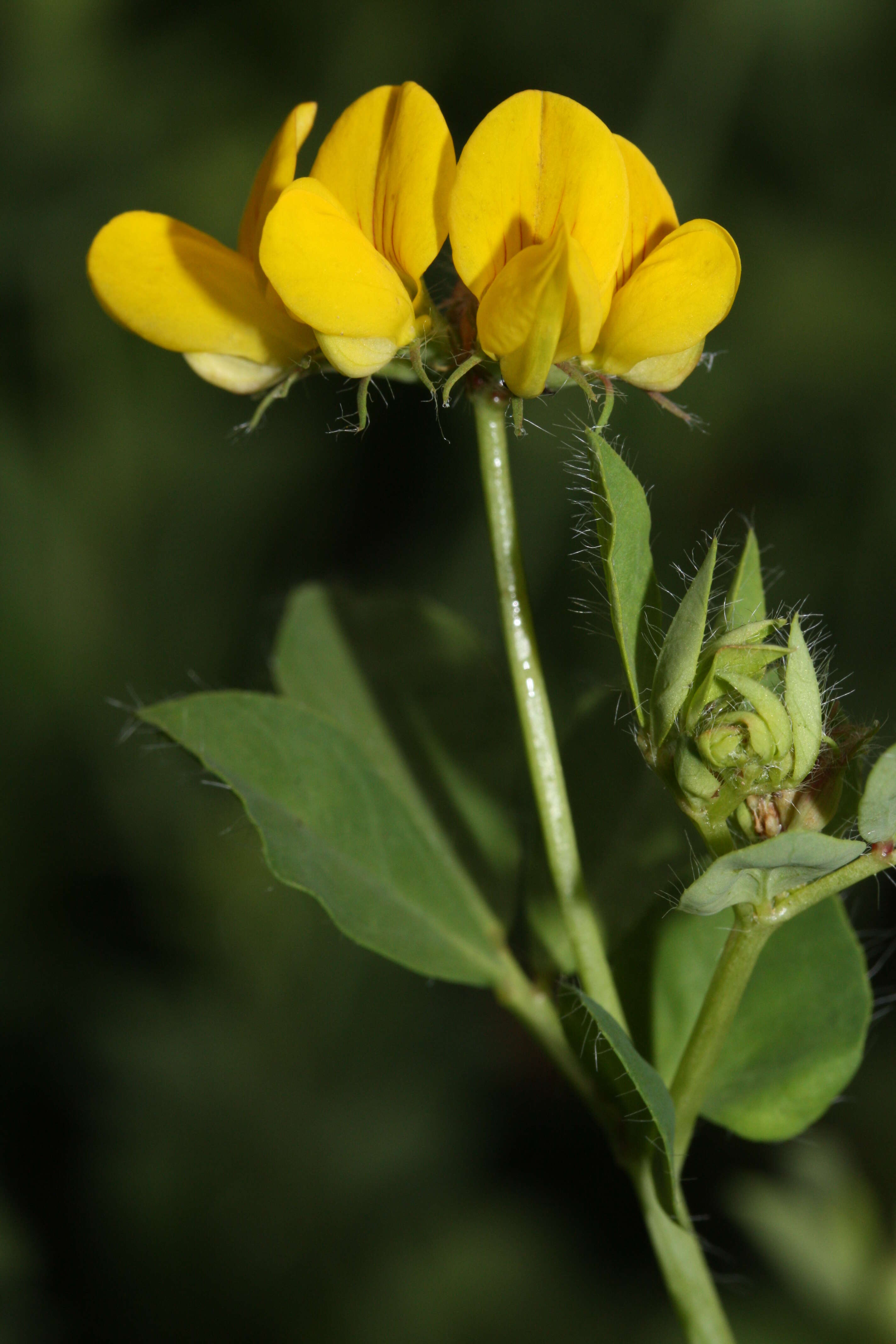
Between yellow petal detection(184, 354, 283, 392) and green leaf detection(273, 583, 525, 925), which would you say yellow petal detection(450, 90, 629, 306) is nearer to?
yellow petal detection(184, 354, 283, 392)

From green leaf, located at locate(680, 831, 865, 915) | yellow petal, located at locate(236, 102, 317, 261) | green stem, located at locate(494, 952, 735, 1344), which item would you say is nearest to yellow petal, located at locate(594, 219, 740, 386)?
yellow petal, located at locate(236, 102, 317, 261)

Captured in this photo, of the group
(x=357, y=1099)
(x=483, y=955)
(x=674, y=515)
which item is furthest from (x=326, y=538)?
(x=483, y=955)

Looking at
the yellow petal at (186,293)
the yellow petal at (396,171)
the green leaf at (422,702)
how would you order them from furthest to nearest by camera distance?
1. the green leaf at (422,702)
2. the yellow petal at (186,293)
3. the yellow petal at (396,171)

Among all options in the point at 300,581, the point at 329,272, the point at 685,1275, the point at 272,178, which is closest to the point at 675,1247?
the point at 685,1275

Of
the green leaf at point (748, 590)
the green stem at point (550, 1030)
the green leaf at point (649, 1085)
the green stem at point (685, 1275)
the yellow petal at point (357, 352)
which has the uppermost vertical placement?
the yellow petal at point (357, 352)

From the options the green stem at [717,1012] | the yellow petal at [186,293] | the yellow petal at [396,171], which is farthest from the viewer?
the yellow petal at [186,293]

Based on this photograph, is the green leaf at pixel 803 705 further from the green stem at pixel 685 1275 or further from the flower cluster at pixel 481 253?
the green stem at pixel 685 1275

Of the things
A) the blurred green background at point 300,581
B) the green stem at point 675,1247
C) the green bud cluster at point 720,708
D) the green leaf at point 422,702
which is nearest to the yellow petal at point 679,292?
the green bud cluster at point 720,708
